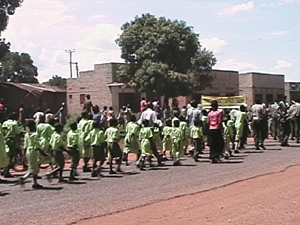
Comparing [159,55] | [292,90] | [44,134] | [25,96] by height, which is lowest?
[44,134]

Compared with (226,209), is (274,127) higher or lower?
higher

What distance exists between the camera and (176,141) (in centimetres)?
1753

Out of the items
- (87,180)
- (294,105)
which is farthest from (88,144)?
(294,105)

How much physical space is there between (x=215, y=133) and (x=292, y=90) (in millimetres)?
57305

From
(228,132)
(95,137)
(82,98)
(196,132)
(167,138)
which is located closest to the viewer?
(95,137)

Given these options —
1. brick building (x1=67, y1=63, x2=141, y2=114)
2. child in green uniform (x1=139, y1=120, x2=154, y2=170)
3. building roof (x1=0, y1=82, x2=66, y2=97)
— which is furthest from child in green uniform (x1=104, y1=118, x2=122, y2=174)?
building roof (x1=0, y1=82, x2=66, y2=97)

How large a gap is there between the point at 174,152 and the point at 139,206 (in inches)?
279

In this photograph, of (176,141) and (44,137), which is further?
(176,141)

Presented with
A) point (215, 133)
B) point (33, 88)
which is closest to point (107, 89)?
point (33, 88)

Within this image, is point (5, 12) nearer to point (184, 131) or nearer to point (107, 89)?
point (107, 89)

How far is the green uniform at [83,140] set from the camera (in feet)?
51.0

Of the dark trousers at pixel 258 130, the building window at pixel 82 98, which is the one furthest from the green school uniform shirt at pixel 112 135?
the building window at pixel 82 98

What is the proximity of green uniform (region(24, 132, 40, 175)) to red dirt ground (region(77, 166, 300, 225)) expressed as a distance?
12.3 ft

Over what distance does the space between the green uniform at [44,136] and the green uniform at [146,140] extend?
3.45 metres
